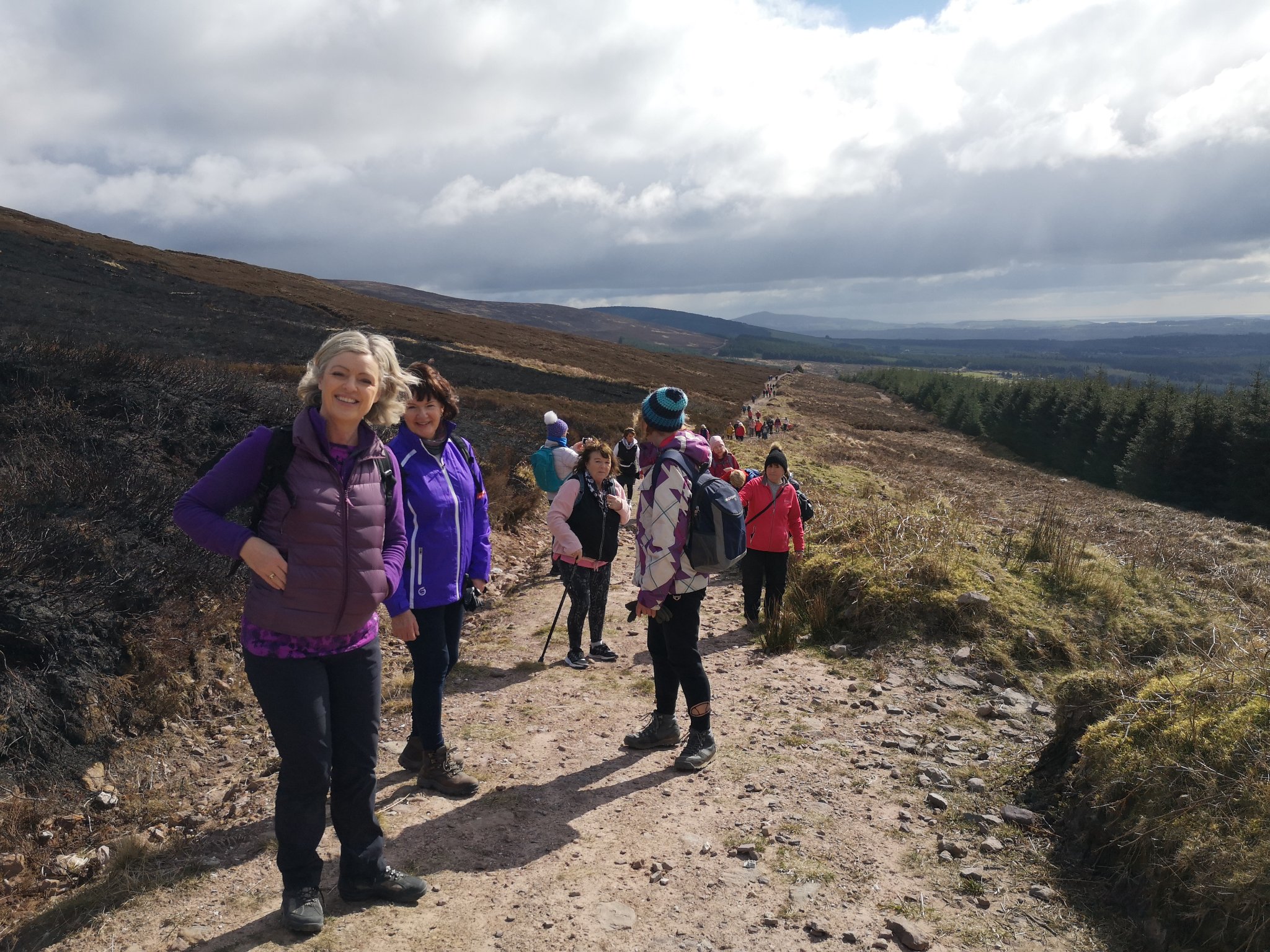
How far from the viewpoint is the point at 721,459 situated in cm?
880

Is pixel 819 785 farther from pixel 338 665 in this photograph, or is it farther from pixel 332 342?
pixel 332 342

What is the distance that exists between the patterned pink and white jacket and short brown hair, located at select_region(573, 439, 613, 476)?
5.88ft

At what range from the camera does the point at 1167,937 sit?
296cm

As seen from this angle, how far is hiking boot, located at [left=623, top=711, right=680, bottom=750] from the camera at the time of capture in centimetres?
471

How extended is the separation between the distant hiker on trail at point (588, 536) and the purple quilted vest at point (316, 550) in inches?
113

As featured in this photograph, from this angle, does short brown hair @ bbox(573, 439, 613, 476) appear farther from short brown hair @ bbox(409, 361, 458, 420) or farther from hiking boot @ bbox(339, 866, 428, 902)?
hiking boot @ bbox(339, 866, 428, 902)

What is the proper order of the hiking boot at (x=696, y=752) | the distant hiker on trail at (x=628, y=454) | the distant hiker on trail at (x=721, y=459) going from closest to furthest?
the hiking boot at (x=696, y=752), the distant hiker on trail at (x=721, y=459), the distant hiker on trail at (x=628, y=454)

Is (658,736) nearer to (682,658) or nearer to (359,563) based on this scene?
(682,658)

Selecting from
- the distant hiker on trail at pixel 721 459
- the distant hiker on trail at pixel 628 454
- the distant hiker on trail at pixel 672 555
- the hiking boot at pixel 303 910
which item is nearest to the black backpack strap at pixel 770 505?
the distant hiker on trail at pixel 721 459

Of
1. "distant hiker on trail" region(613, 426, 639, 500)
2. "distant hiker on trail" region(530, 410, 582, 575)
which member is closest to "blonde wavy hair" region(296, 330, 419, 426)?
"distant hiker on trail" region(530, 410, 582, 575)

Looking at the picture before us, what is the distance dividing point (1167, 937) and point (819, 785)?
173 cm

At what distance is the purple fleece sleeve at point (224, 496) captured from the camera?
2.58 meters

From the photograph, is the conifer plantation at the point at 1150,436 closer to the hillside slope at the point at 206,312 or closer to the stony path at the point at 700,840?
the hillside slope at the point at 206,312

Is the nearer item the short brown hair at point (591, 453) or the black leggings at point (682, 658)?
the black leggings at point (682, 658)
